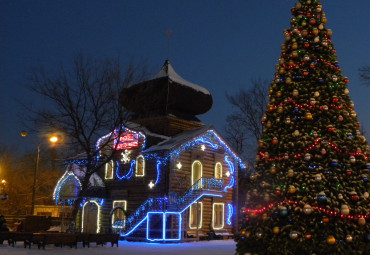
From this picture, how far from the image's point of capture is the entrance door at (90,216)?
96.4ft

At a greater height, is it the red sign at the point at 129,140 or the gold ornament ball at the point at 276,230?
the red sign at the point at 129,140

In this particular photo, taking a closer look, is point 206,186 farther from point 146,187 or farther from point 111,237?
point 111,237

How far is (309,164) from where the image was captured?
945cm

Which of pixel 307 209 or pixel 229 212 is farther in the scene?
pixel 229 212

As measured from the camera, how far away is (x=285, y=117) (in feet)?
33.0

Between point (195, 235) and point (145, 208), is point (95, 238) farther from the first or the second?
point (195, 235)

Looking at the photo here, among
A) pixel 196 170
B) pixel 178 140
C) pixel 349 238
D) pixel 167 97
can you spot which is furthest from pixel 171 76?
pixel 349 238

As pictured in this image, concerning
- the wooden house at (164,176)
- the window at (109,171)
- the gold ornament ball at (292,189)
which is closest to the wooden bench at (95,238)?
the wooden house at (164,176)

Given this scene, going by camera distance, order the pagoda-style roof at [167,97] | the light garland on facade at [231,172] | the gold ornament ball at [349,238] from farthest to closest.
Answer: the light garland on facade at [231,172], the pagoda-style roof at [167,97], the gold ornament ball at [349,238]

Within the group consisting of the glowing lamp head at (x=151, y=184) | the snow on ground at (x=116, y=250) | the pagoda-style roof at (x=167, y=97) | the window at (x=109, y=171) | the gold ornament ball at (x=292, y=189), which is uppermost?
the pagoda-style roof at (x=167, y=97)

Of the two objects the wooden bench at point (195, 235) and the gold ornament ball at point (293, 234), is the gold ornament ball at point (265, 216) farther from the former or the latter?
the wooden bench at point (195, 235)

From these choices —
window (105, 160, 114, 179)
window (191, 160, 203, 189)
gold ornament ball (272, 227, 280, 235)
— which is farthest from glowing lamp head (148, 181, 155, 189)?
gold ornament ball (272, 227, 280, 235)

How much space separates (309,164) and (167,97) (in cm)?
2009

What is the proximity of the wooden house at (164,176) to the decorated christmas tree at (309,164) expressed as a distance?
48.9ft
